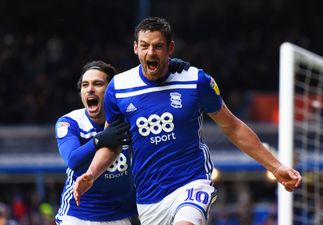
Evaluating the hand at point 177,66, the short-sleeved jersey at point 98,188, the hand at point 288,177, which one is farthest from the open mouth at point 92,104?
the hand at point 288,177

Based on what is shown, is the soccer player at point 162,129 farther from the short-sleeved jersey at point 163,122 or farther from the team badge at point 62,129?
the team badge at point 62,129

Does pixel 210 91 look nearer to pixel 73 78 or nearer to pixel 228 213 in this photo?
pixel 228 213

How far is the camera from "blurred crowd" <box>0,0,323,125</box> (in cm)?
2466

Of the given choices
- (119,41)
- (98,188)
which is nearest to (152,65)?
(98,188)

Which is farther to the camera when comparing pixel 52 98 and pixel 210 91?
pixel 52 98

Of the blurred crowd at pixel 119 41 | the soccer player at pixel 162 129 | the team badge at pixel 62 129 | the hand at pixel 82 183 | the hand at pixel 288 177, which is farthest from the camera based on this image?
the blurred crowd at pixel 119 41

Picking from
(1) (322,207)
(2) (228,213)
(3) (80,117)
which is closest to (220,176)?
(2) (228,213)

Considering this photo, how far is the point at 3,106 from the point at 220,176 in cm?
575

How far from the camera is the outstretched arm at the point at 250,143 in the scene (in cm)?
709

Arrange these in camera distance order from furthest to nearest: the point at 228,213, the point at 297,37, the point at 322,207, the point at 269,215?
the point at 297,37 → the point at 228,213 → the point at 269,215 → the point at 322,207

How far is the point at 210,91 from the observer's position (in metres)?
7.02

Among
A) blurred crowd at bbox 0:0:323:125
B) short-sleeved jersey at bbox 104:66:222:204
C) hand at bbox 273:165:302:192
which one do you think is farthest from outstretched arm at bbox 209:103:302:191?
blurred crowd at bbox 0:0:323:125

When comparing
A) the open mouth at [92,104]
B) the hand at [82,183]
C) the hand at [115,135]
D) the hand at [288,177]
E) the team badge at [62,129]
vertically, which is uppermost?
the open mouth at [92,104]

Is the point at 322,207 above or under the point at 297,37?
under
